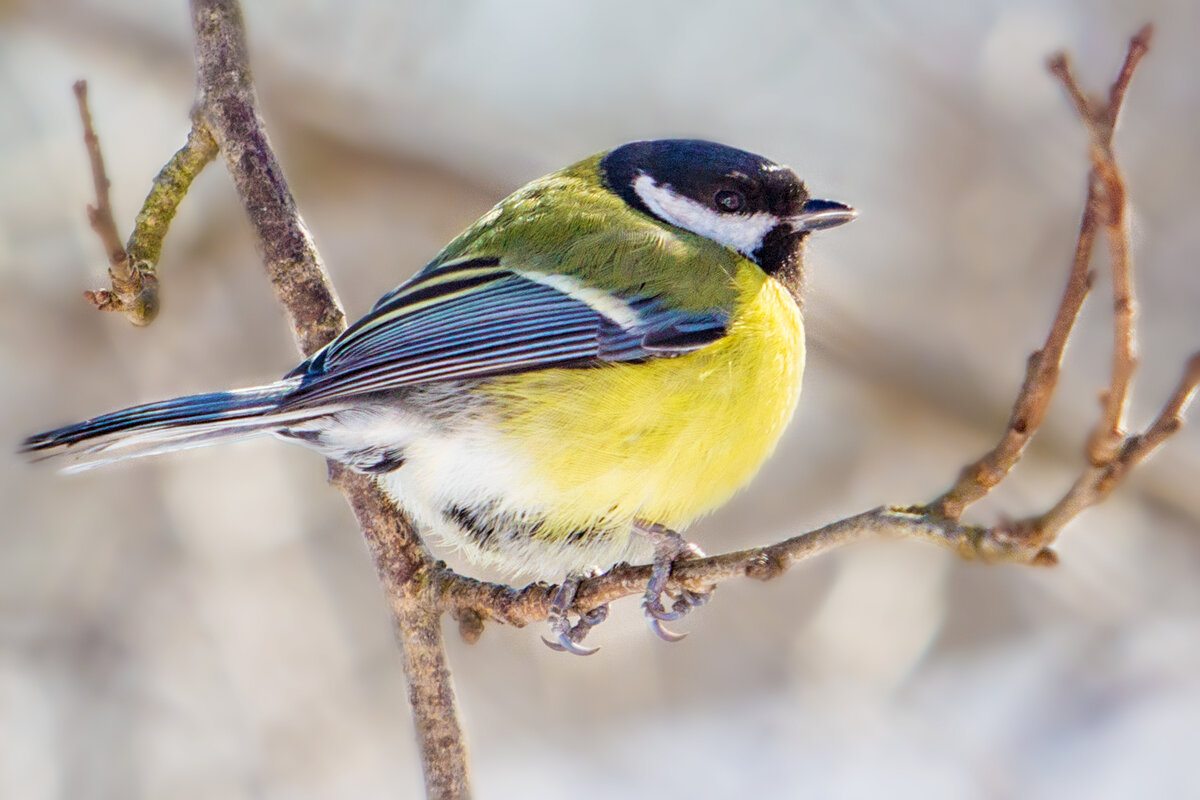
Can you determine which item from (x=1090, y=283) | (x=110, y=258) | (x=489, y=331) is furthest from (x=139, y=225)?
(x=1090, y=283)

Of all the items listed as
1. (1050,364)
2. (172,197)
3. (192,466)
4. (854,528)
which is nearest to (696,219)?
(172,197)

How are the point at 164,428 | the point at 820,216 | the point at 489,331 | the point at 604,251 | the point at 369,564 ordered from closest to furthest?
the point at 164,428 < the point at 489,331 < the point at 604,251 < the point at 820,216 < the point at 369,564

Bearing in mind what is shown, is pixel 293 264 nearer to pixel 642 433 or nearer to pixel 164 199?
pixel 164 199

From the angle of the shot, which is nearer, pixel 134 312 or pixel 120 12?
pixel 134 312

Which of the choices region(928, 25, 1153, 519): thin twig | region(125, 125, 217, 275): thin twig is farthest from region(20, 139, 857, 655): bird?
region(928, 25, 1153, 519): thin twig

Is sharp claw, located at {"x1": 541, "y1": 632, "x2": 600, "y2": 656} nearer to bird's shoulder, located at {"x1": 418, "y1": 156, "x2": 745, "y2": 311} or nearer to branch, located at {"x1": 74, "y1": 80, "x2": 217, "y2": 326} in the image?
bird's shoulder, located at {"x1": 418, "y1": 156, "x2": 745, "y2": 311}

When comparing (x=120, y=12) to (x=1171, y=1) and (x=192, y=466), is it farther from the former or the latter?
(x=1171, y=1)
